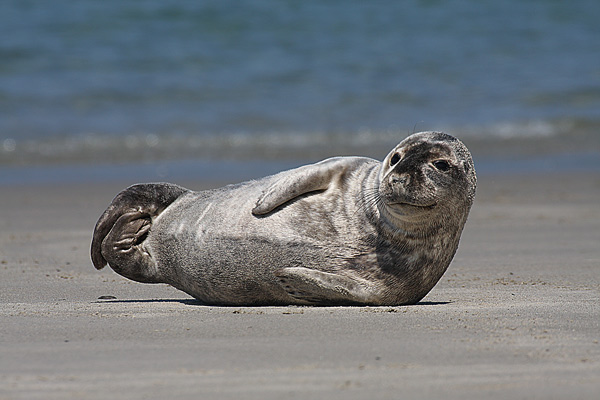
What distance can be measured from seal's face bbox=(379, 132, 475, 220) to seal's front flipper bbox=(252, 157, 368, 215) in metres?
0.34

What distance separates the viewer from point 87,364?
11.2 feet

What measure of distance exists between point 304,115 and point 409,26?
820cm

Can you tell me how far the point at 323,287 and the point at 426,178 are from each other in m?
0.77

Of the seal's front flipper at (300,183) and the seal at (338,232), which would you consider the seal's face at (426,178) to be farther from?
the seal's front flipper at (300,183)

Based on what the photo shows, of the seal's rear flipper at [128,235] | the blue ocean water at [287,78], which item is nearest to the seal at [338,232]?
the seal's rear flipper at [128,235]

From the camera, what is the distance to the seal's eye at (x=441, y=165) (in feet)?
14.8

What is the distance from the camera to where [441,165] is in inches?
178

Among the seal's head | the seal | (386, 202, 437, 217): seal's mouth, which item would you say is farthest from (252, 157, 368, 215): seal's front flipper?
(386, 202, 437, 217): seal's mouth

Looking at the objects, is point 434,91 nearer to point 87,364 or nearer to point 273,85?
point 273,85

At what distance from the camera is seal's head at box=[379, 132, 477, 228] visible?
14.5 ft

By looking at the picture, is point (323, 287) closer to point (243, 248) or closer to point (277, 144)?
point (243, 248)

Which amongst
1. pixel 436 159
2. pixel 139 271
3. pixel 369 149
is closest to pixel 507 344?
pixel 436 159

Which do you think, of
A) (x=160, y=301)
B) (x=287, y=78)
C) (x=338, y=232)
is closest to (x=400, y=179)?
(x=338, y=232)

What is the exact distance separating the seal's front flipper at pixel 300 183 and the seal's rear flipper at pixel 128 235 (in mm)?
868
